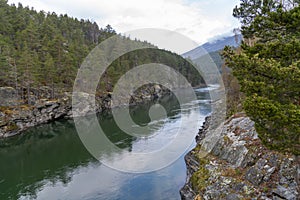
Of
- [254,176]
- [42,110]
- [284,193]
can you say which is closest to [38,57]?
[42,110]

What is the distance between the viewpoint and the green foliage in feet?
34.5

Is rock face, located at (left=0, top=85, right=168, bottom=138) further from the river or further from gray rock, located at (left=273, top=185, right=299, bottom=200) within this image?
gray rock, located at (left=273, top=185, right=299, bottom=200)

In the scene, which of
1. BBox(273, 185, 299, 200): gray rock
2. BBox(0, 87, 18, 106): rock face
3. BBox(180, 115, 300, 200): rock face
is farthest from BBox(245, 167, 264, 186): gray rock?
BBox(0, 87, 18, 106): rock face

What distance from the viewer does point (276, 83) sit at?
11148 millimetres

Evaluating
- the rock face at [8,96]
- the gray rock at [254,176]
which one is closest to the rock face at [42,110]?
the rock face at [8,96]

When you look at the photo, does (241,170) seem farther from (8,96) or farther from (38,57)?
(38,57)

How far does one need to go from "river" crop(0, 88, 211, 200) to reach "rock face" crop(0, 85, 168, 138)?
3.03m

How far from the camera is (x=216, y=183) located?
16.1 meters

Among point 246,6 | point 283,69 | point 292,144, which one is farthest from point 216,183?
point 246,6

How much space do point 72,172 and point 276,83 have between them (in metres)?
24.2

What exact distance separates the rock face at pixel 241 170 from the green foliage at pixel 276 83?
2.36 meters

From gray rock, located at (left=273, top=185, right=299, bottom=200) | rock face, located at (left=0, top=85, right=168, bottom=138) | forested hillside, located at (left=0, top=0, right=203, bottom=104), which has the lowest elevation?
gray rock, located at (left=273, top=185, right=299, bottom=200)

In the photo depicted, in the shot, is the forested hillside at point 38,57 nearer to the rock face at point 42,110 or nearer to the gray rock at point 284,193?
the rock face at point 42,110

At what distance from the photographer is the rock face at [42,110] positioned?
150 feet
